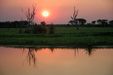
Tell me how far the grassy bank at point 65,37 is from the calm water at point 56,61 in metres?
0.19

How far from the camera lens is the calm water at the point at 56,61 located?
16.5ft

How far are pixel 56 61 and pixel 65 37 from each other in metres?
0.92

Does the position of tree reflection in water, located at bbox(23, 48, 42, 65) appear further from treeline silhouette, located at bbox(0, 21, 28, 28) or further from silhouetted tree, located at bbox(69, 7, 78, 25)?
silhouetted tree, located at bbox(69, 7, 78, 25)

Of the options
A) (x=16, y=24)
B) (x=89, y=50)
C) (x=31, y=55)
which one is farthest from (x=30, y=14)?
(x=89, y=50)

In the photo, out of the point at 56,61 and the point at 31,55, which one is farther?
the point at 31,55

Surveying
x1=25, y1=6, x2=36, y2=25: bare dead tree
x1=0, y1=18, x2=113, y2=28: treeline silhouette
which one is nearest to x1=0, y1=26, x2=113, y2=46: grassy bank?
x1=0, y1=18, x2=113, y2=28: treeline silhouette

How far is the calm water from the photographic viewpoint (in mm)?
5027

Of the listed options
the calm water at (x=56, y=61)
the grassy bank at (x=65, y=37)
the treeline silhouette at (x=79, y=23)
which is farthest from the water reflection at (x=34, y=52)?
the treeline silhouette at (x=79, y=23)

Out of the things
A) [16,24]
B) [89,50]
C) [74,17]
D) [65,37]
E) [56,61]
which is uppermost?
[74,17]

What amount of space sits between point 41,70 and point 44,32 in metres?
0.94

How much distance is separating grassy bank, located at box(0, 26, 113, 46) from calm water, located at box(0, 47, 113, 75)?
189 millimetres

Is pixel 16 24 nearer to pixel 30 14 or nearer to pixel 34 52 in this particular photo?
pixel 30 14

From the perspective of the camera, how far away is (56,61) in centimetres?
551

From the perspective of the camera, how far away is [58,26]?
18.7 ft
